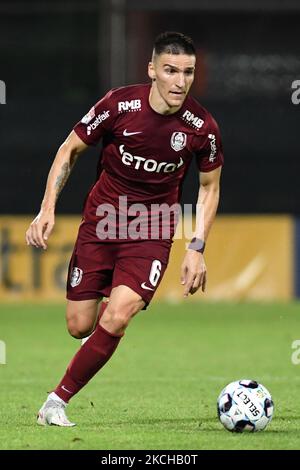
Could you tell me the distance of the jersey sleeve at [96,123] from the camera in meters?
7.67

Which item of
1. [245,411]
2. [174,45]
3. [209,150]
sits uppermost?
[174,45]

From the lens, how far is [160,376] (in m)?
10.5

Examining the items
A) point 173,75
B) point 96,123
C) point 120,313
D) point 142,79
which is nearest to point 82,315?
point 120,313

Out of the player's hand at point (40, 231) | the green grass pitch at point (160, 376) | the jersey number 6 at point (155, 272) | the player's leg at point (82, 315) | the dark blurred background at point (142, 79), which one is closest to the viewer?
the green grass pitch at point (160, 376)

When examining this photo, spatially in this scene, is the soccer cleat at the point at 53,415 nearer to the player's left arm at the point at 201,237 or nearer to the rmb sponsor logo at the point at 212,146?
the player's left arm at the point at 201,237

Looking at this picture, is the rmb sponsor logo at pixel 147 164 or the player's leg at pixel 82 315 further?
the player's leg at pixel 82 315

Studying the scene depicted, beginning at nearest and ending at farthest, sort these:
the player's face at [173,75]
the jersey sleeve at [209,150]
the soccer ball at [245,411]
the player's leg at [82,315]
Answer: the soccer ball at [245,411] < the player's face at [173,75] < the jersey sleeve at [209,150] < the player's leg at [82,315]

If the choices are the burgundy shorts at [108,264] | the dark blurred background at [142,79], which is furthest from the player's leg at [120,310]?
the dark blurred background at [142,79]

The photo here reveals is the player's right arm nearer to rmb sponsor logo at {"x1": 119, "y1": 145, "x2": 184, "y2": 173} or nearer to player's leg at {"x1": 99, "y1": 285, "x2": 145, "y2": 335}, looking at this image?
rmb sponsor logo at {"x1": 119, "y1": 145, "x2": 184, "y2": 173}

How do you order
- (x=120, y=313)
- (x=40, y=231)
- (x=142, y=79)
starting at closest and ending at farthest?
(x=40, y=231) < (x=120, y=313) < (x=142, y=79)

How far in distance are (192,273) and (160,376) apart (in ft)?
10.6

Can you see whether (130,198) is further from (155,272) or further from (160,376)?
(160,376)
